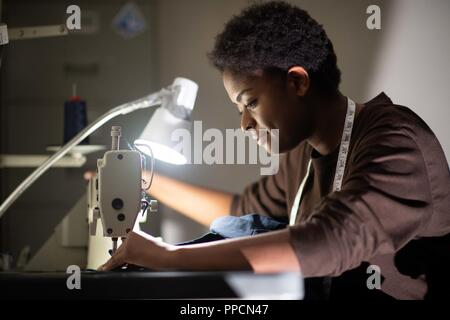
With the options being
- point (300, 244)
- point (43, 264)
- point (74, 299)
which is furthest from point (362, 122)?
point (43, 264)

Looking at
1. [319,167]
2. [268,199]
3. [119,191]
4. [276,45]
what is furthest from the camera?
[268,199]

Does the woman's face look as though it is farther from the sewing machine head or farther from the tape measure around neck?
the sewing machine head

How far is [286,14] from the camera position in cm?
139

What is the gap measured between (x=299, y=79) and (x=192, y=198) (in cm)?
73

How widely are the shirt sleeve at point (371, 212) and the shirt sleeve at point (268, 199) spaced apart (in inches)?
28.2

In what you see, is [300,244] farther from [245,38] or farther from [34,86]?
[34,86]

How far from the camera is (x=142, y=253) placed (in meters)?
1.07

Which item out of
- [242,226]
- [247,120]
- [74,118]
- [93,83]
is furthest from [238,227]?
[93,83]

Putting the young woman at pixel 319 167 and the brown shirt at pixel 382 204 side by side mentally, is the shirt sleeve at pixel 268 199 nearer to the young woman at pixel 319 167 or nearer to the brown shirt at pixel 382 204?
the young woman at pixel 319 167

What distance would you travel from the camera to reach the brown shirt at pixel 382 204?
979 mm

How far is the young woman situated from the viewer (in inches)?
38.8

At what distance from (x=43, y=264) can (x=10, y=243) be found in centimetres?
68

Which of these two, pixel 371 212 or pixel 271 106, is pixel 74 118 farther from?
pixel 371 212

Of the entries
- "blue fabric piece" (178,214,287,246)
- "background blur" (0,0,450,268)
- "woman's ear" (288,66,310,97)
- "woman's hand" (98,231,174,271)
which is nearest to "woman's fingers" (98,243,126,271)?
"woman's hand" (98,231,174,271)
